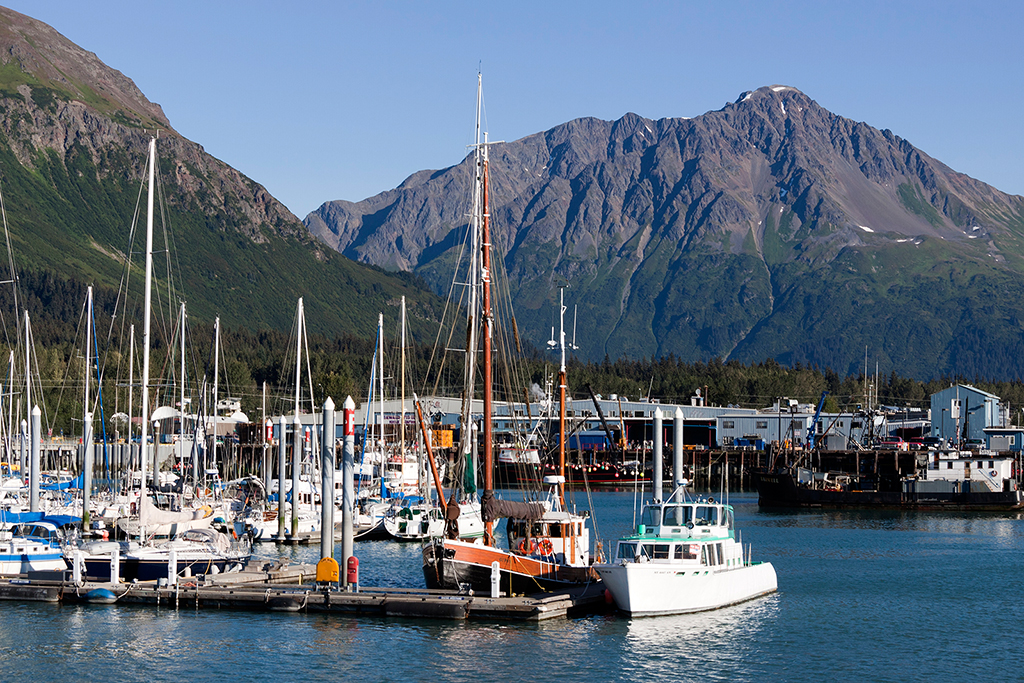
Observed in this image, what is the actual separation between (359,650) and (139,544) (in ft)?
59.6

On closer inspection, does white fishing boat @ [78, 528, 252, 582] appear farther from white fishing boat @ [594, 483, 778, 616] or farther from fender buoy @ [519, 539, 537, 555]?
white fishing boat @ [594, 483, 778, 616]

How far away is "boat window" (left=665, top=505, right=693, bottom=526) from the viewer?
53438mm

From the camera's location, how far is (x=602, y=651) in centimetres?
4662

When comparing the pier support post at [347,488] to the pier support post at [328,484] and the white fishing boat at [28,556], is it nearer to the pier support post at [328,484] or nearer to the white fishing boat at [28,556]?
the pier support post at [328,484]

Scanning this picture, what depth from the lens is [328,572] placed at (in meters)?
53.1

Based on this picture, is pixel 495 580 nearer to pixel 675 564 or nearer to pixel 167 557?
pixel 675 564

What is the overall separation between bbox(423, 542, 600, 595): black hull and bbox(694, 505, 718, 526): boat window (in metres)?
5.45

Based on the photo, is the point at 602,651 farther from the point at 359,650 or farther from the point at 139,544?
the point at 139,544

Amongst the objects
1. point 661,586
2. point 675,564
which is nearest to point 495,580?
point 661,586

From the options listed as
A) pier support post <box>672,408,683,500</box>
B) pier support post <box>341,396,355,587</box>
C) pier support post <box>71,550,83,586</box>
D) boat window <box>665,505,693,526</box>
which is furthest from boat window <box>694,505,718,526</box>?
pier support post <box>71,550,83,586</box>

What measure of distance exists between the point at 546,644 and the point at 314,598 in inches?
412

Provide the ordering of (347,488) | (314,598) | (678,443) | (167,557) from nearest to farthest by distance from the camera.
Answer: (314,598), (347,488), (167,557), (678,443)

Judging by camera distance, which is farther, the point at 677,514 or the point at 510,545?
the point at 510,545

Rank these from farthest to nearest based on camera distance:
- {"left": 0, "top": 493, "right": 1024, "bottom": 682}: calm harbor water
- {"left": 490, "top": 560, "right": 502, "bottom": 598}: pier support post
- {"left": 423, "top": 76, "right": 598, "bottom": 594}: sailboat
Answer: {"left": 423, "top": 76, "right": 598, "bottom": 594}: sailboat → {"left": 490, "top": 560, "right": 502, "bottom": 598}: pier support post → {"left": 0, "top": 493, "right": 1024, "bottom": 682}: calm harbor water
